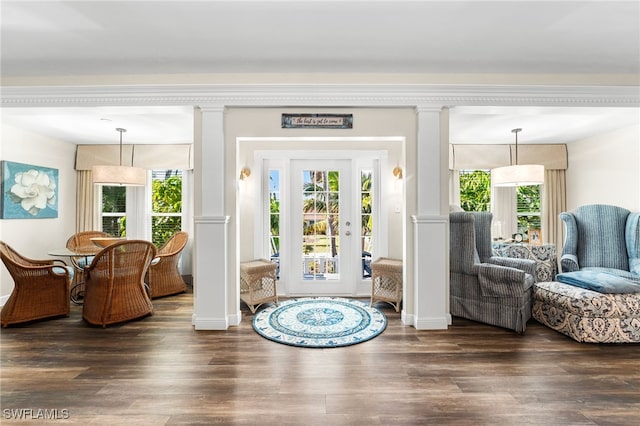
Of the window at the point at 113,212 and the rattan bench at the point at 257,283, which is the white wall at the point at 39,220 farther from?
the rattan bench at the point at 257,283

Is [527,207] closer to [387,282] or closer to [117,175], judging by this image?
[387,282]

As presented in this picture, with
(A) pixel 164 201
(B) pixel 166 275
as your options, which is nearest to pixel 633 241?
(B) pixel 166 275

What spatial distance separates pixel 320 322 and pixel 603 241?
3.52m

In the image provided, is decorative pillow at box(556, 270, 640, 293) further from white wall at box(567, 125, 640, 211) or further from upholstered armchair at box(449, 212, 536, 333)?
white wall at box(567, 125, 640, 211)

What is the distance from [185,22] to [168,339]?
8.68ft

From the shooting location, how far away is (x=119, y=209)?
199 inches

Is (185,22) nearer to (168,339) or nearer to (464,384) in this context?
(168,339)

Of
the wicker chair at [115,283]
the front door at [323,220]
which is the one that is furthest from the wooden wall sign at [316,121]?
the wicker chair at [115,283]

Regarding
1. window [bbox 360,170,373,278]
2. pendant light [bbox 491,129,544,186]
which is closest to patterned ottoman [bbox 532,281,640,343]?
pendant light [bbox 491,129,544,186]

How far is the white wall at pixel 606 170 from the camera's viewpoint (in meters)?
3.88

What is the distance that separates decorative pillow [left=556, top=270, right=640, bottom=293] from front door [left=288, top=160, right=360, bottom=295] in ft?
7.86

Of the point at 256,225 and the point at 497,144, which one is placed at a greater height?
the point at 497,144

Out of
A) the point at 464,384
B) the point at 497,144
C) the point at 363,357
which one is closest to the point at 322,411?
the point at 363,357

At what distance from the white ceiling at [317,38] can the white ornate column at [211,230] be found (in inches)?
15.6
